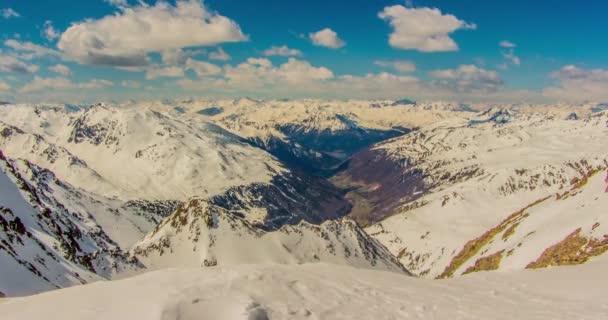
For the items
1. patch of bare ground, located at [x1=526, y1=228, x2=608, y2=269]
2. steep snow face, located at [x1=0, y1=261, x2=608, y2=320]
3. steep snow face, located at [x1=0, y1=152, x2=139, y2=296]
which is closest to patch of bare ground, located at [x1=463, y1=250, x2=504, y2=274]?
patch of bare ground, located at [x1=526, y1=228, x2=608, y2=269]

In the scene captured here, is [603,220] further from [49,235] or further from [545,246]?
[49,235]

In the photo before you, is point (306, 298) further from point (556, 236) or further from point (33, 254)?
point (33, 254)

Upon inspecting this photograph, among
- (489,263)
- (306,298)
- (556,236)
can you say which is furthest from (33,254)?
(556,236)

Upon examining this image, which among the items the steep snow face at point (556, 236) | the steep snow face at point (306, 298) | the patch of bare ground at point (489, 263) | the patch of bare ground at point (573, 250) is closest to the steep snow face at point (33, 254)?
the steep snow face at point (306, 298)

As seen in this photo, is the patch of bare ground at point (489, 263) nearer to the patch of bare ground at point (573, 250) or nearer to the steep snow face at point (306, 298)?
the patch of bare ground at point (573, 250)

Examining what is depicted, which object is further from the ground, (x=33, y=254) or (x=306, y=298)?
(x=306, y=298)
